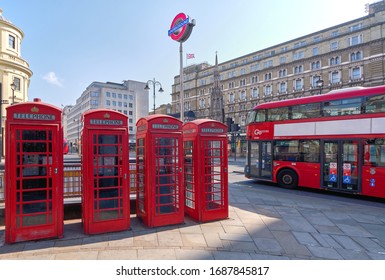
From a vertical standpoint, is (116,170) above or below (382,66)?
below

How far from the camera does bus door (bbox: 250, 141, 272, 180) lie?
1218cm

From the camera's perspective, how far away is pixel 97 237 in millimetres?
5016

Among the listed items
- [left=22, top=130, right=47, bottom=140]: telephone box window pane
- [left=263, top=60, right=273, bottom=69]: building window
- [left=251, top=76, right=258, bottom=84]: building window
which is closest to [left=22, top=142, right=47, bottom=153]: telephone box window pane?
[left=22, top=130, right=47, bottom=140]: telephone box window pane

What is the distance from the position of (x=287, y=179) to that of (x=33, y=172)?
10295mm

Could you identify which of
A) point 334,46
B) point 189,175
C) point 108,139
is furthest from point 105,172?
point 334,46

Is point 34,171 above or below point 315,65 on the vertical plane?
below

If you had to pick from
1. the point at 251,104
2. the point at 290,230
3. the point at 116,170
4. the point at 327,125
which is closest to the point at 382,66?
the point at 251,104

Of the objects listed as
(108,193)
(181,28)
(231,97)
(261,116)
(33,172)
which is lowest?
(108,193)

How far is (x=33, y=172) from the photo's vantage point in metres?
4.77

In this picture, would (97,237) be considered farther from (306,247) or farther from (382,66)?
(382,66)

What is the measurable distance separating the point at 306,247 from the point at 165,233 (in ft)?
9.33

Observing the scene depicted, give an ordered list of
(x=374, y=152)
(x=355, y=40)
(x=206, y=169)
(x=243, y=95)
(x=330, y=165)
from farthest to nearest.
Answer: (x=243, y=95) < (x=355, y=40) < (x=330, y=165) < (x=374, y=152) < (x=206, y=169)

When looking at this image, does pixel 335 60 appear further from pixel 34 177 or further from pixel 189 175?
pixel 34 177

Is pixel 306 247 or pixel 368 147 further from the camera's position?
pixel 368 147
